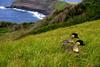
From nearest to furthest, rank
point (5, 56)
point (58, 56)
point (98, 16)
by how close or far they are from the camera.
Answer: point (58, 56), point (5, 56), point (98, 16)

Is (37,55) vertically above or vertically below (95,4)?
above

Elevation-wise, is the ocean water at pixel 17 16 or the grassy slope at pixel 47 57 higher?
the grassy slope at pixel 47 57

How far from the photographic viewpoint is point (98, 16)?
225 feet

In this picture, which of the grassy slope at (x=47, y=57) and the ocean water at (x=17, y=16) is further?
the ocean water at (x=17, y=16)

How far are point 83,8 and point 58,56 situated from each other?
71.9 metres

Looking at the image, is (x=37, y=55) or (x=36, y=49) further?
(x=36, y=49)

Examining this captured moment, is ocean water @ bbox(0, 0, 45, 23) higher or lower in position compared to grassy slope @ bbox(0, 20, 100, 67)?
lower

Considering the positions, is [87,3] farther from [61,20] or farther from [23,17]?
[23,17]

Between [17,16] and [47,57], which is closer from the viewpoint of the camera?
[47,57]

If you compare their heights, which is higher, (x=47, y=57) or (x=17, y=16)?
(x=47, y=57)

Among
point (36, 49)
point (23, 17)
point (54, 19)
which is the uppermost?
point (36, 49)

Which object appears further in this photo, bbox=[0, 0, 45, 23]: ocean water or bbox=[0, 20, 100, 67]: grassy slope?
bbox=[0, 0, 45, 23]: ocean water

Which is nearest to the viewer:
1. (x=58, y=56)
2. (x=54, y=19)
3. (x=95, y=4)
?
(x=58, y=56)

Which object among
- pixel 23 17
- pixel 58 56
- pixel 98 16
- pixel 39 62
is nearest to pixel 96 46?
pixel 58 56
